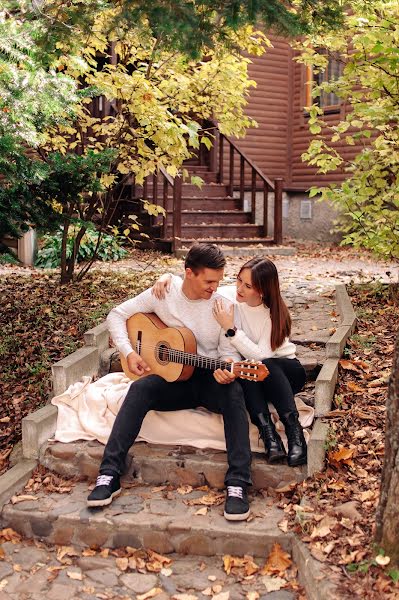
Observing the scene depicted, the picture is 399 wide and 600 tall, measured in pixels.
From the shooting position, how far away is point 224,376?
4.16m

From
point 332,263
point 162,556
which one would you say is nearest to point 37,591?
point 162,556

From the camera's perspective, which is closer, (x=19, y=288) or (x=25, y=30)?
(x=25, y=30)

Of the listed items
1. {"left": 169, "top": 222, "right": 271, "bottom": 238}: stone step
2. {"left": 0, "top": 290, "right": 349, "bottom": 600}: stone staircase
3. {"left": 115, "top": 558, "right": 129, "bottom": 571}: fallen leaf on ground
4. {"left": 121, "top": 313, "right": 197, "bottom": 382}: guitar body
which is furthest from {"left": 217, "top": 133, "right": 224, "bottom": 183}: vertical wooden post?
{"left": 115, "top": 558, "right": 129, "bottom": 571}: fallen leaf on ground

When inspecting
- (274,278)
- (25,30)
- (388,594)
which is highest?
(25,30)

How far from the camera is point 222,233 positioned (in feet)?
42.4

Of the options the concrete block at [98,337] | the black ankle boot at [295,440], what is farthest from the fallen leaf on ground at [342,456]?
the concrete block at [98,337]

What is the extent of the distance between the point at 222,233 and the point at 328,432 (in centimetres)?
888

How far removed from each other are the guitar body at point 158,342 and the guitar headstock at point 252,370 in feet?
1.36

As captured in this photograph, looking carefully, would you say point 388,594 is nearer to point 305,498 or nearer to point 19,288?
point 305,498

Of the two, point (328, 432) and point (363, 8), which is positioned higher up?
point (363, 8)

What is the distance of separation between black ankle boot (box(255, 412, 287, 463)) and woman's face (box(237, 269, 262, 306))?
74cm

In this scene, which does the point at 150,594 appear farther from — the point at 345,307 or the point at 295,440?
the point at 345,307

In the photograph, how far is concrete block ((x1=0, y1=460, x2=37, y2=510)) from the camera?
13.9ft

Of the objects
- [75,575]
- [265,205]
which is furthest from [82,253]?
[75,575]
